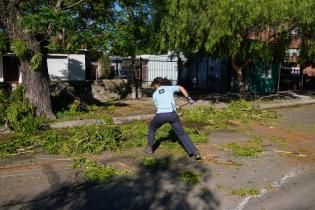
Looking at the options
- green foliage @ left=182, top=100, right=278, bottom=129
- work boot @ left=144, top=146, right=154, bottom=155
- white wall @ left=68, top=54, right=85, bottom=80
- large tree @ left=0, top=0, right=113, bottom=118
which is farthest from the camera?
white wall @ left=68, top=54, right=85, bottom=80

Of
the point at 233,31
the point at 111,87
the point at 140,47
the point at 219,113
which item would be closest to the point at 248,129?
the point at 219,113

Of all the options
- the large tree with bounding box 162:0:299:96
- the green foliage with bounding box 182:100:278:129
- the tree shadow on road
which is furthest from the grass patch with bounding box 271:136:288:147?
the large tree with bounding box 162:0:299:96

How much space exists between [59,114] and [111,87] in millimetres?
6425

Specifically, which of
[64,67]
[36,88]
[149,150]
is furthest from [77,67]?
[149,150]

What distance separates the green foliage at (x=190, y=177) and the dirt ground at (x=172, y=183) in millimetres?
92

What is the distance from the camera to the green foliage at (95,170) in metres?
7.34

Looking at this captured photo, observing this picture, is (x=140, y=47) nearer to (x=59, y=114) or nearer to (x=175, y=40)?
(x=175, y=40)

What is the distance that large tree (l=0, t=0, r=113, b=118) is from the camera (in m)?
11.7

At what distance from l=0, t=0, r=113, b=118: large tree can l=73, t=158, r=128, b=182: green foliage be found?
4.87m

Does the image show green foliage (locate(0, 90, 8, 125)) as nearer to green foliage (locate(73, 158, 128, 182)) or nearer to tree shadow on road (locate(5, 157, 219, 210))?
green foliage (locate(73, 158, 128, 182))

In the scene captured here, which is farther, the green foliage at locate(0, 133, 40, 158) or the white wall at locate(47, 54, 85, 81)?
the white wall at locate(47, 54, 85, 81)

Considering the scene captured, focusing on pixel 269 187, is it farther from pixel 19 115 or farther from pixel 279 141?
pixel 19 115

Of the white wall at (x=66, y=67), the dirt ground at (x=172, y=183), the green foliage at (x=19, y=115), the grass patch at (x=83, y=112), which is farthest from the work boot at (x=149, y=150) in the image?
the white wall at (x=66, y=67)

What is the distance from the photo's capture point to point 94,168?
7.70 metres
